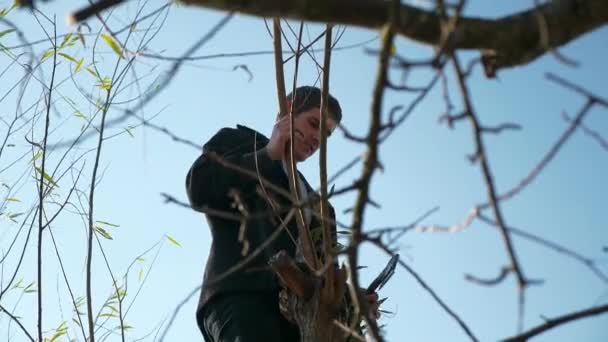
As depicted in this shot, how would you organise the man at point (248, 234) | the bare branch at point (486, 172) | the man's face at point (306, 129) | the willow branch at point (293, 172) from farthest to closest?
the man's face at point (306, 129)
the man at point (248, 234)
the willow branch at point (293, 172)
the bare branch at point (486, 172)

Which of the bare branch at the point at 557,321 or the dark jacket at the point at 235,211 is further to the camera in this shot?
the dark jacket at the point at 235,211

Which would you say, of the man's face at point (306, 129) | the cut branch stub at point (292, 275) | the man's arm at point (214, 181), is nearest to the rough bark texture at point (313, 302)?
the cut branch stub at point (292, 275)

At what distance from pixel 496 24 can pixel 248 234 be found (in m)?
1.19

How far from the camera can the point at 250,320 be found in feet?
6.44

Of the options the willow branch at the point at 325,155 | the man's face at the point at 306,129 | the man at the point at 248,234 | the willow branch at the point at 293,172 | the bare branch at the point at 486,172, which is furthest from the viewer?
the man's face at the point at 306,129

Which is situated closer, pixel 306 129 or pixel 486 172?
pixel 486 172

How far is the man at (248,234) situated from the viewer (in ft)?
6.35

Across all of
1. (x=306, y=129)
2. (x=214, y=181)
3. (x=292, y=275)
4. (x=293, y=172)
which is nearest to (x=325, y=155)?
(x=293, y=172)

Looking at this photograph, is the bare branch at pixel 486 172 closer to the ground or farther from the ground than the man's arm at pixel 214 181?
closer to the ground

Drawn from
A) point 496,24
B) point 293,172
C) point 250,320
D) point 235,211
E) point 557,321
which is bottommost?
point 557,321

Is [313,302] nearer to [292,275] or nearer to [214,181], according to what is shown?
[292,275]

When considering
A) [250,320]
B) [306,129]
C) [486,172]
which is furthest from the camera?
[306,129]

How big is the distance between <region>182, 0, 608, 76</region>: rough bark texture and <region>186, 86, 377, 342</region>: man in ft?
3.00

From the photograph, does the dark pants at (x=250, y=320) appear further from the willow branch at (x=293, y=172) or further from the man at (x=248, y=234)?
the willow branch at (x=293, y=172)
